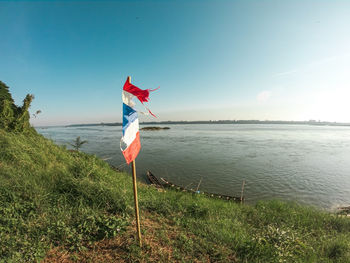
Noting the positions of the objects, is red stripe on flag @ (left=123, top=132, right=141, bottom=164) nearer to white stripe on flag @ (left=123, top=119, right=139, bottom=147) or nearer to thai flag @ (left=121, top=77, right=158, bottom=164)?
thai flag @ (left=121, top=77, right=158, bottom=164)

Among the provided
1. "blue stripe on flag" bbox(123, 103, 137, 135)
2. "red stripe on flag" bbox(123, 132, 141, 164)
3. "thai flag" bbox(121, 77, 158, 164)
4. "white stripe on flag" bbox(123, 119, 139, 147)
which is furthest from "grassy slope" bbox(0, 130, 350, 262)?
"blue stripe on flag" bbox(123, 103, 137, 135)

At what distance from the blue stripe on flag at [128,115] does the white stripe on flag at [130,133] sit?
0.07m

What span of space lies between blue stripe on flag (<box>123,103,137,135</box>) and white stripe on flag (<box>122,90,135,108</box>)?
2.7 inches

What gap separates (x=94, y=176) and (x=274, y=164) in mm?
23718

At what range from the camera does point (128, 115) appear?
9.71 feet

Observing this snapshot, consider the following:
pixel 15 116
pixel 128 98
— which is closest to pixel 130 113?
pixel 128 98

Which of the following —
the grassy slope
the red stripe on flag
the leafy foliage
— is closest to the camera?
the red stripe on flag

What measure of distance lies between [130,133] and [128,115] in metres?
0.39

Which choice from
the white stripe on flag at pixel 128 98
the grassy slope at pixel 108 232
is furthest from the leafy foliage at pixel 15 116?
the white stripe on flag at pixel 128 98

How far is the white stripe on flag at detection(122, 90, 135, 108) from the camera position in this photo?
9.59 feet

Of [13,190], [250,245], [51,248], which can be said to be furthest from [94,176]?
[250,245]

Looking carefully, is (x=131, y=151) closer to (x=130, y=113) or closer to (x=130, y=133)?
(x=130, y=133)

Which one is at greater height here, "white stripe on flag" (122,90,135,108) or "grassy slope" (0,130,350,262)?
"white stripe on flag" (122,90,135,108)

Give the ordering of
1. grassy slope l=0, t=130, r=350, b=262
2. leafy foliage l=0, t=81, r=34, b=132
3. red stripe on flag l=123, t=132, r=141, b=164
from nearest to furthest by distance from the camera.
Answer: red stripe on flag l=123, t=132, r=141, b=164, grassy slope l=0, t=130, r=350, b=262, leafy foliage l=0, t=81, r=34, b=132
